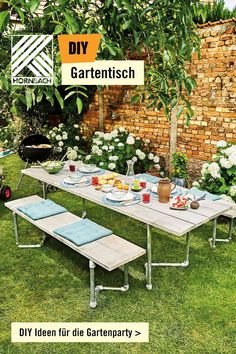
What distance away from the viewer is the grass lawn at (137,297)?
102 inches

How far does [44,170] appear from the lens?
4.60m

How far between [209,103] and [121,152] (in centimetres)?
180

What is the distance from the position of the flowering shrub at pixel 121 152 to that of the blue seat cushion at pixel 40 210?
2261 millimetres

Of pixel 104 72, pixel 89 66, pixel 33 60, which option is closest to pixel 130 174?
pixel 104 72

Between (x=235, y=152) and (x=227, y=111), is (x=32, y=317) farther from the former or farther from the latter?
(x=227, y=111)

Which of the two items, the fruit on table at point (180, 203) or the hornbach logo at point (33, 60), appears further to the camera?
the fruit on table at point (180, 203)

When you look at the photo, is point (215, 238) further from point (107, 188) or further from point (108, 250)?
point (108, 250)

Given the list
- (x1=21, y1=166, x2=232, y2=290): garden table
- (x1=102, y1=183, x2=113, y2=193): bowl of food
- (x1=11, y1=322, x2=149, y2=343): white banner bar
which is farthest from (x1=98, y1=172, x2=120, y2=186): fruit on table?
(x1=11, y1=322, x2=149, y2=343): white banner bar

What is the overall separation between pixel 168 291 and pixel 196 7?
240 centimetres

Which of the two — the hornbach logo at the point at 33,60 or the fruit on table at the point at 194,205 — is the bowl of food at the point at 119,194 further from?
the hornbach logo at the point at 33,60

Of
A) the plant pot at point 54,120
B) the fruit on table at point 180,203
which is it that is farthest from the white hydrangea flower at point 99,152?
the fruit on table at point 180,203

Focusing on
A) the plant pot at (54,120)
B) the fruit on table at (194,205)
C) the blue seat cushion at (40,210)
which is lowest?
the blue seat cushion at (40,210)

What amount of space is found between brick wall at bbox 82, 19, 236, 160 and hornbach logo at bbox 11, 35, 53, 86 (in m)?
3.98

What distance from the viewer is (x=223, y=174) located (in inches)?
186
